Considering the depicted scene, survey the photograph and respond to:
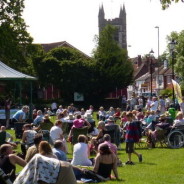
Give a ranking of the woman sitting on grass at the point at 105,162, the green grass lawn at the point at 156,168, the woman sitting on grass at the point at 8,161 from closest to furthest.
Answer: the woman sitting on grass at the point at 8,161 → the green grass lawn at the point at 156,168 → the woman sitting on grass at the point at 105,162

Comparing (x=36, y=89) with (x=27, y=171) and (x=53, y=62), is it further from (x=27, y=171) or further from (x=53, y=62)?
(x=27, y=171)

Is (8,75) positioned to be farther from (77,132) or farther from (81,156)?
(81,156)

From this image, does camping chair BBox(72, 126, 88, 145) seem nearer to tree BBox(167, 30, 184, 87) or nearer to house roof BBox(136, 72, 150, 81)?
tree BBox(167, 30, 184, 87)

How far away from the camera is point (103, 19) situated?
19900 centimetres

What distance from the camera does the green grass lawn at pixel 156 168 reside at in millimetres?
15664

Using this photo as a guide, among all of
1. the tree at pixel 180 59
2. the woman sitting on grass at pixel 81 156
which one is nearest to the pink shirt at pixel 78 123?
the woman sitting on grass at pixel 81 156

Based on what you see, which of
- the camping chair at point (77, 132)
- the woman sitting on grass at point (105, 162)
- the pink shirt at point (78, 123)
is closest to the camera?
the woman sitting on grass at point (105, 162)

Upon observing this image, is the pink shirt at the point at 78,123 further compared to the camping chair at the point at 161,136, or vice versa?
the pink shirt at the point at 78,123

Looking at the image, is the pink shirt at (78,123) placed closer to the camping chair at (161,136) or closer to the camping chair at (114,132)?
the camping chair at (114,132)

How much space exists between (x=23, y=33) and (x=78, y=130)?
41.3 metres

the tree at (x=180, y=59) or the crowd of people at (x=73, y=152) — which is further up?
the tree at (x=180, y=59)

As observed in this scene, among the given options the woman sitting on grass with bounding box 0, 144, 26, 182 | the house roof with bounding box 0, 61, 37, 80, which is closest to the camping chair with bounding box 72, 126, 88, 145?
the woman sitting on grass with bounding box 0, 144, 26, 182

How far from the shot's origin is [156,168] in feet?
60.2

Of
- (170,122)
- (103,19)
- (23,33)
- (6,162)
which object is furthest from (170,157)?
(103,19)
